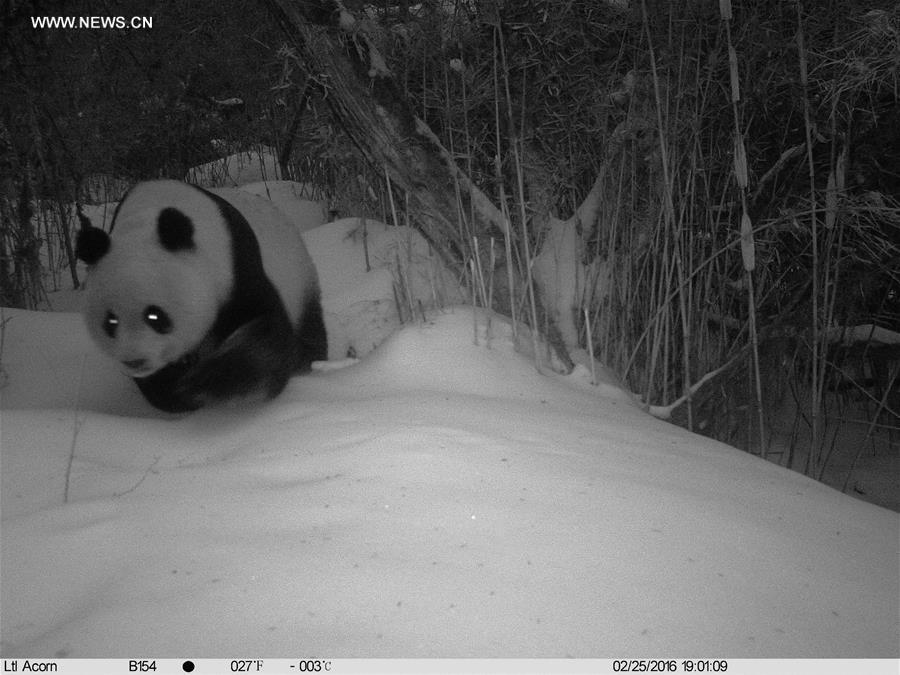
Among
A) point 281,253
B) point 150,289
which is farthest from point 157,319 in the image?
point 281,253

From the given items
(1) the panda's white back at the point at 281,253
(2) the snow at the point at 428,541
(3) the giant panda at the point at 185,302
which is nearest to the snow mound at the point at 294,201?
(1) the panda's white back at the point at 281,253

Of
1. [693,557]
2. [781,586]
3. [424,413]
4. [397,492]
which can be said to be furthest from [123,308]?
[781,586]

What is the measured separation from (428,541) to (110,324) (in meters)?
1.29

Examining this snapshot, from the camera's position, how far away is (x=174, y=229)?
202 centimetres

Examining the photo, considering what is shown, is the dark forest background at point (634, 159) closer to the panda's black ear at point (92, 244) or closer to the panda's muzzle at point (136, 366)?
the panda's black ear at point (92, 244)

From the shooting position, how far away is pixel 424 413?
1.73 metres

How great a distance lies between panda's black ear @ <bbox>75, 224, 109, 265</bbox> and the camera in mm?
1975

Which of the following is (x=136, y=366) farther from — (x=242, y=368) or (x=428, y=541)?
(x=428, y=541)

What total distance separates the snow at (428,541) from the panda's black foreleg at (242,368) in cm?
19

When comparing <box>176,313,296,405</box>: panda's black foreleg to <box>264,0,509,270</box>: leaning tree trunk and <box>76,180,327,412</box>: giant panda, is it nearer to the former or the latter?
<box>76,180,327,412</box>: giant panda

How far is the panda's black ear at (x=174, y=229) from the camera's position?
2014 mm

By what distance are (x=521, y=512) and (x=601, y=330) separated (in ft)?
5.19

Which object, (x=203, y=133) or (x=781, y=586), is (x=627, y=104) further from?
(x=203, y=133)

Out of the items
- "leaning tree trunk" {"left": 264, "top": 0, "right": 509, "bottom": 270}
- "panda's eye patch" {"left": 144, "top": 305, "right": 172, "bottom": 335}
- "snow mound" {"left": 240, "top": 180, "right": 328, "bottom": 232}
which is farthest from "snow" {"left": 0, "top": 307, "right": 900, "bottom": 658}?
"snow mound" {"left": 240, "top": 180, "right": 328, "bottom": 232}
